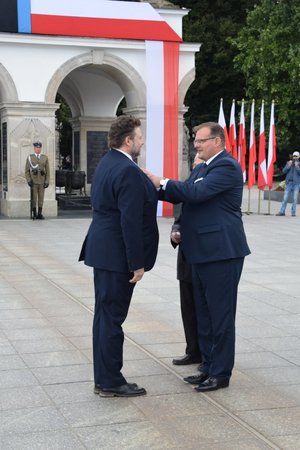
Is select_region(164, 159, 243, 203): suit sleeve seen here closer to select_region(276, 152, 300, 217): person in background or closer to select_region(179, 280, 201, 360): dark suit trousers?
select_region(179, 280, 201, 360): dark suit trousers

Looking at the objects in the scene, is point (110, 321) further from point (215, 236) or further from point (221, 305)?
point (215, 236)

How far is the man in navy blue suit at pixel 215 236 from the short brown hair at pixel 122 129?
1.27 ft

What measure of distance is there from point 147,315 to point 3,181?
1357 cm

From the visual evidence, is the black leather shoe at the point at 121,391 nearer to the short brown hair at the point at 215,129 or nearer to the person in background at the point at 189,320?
the person in background at the point at 189,320

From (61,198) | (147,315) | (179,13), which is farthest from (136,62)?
(147,315)

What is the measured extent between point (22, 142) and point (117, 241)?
1524cm

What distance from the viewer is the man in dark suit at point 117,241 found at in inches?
215

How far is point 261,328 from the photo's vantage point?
7.84 meters

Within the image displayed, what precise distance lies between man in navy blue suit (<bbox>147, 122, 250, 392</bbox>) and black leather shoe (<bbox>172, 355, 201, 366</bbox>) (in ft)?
1.70

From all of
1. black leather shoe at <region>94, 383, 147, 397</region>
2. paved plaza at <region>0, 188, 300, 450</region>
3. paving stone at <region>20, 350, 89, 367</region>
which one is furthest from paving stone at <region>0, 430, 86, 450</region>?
paving stone at <region>20, 350, 89, 367</region>

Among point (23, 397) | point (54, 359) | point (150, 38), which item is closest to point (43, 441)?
point (23, 397)

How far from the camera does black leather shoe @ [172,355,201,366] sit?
21.4 ft

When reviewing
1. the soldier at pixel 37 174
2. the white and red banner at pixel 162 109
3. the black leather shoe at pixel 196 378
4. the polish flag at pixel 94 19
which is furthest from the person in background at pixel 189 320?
the polish flag at pixel 94 19

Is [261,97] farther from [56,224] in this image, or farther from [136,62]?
[56,224]
